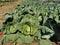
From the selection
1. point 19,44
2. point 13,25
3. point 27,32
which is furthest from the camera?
point 13,25

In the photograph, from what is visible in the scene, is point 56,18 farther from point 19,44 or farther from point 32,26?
point 19,44

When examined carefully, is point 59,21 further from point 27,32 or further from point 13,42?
point 13,42

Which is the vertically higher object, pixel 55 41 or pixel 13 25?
pixel 13 25

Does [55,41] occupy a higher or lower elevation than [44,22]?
lower

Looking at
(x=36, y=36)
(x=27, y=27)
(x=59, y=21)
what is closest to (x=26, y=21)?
(x=27, y=27)

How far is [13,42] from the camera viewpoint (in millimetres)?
5738

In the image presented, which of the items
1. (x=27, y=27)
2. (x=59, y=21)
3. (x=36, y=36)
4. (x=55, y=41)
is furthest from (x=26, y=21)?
(x=59, y=21)

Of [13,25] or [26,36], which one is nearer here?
[26,36]

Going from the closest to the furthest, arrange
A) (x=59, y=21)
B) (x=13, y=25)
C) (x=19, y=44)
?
(x=19, y=44), (x=13, y=25), (x=59, y=21)

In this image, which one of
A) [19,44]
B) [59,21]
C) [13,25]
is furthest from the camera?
[59,21]

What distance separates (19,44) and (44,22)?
53.1 inches

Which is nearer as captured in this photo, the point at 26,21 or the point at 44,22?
the point at 26,21

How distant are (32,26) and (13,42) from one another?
0.74 meters

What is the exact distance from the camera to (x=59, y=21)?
24.2 feet
